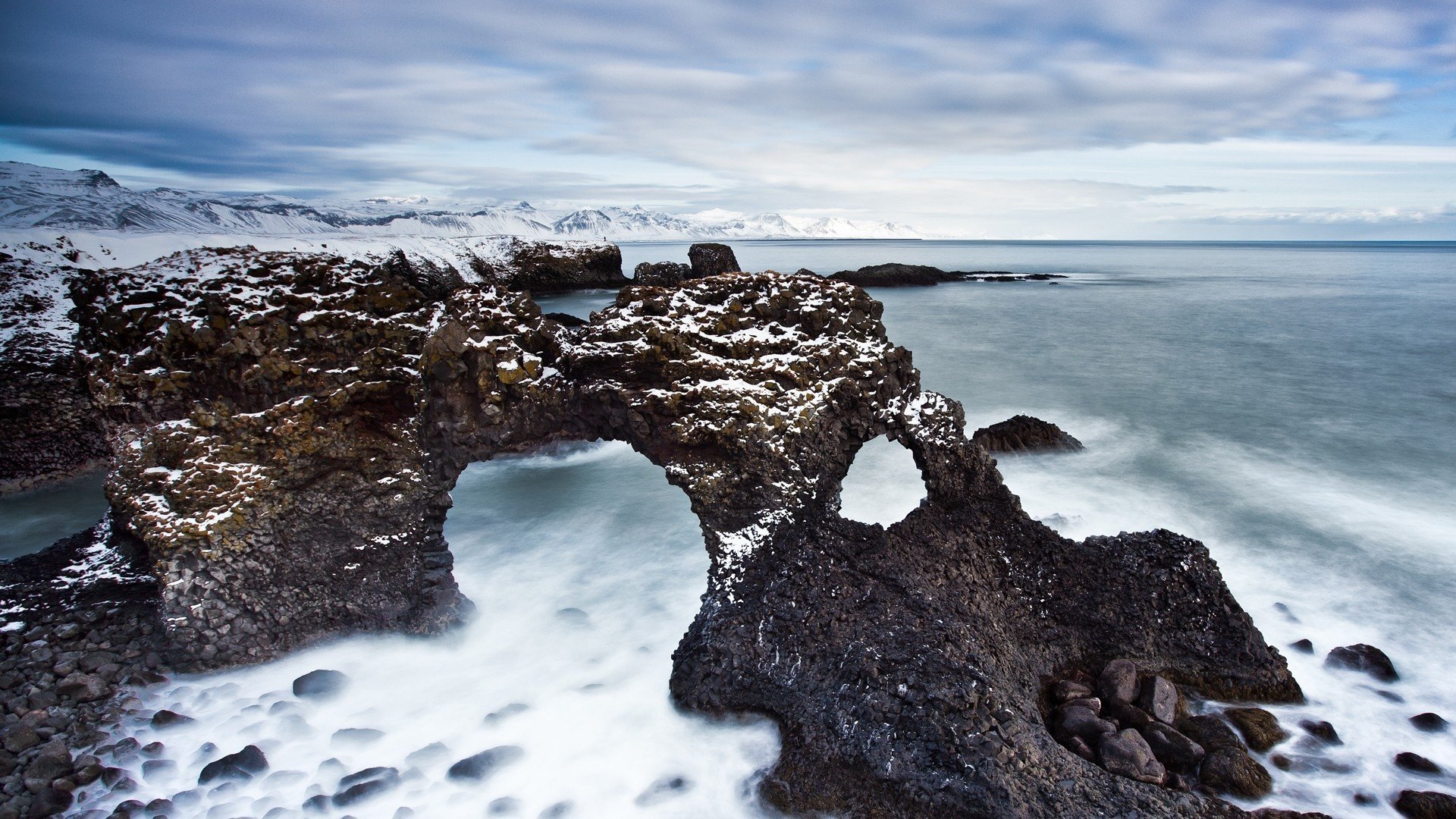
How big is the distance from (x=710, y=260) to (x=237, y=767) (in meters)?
25.0

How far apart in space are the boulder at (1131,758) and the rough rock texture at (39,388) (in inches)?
683

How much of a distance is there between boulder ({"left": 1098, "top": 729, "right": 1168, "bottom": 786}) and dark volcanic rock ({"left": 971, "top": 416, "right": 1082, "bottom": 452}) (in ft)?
32.5

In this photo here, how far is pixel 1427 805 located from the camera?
6836 millimetres

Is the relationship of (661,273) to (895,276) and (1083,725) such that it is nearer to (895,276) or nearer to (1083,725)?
(1083,725)

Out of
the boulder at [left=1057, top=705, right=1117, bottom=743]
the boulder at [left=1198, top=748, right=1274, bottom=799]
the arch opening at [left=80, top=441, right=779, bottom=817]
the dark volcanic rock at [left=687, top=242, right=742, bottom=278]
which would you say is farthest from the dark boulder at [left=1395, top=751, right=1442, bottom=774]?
the dark volcanic rock at [left=687, top=242, right=742, bottom=278]

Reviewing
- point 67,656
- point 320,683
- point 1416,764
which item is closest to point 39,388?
→ point 67,656

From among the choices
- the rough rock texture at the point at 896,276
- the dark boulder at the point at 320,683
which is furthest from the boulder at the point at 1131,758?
the rough rock texture at the point at 896,276

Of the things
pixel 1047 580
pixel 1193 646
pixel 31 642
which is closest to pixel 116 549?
pixel 31 642

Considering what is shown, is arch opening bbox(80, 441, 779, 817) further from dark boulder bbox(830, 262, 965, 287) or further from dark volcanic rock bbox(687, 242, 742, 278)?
dark boulder bbox(830, 262, 965, 287)

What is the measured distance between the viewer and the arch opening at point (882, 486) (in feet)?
47.3

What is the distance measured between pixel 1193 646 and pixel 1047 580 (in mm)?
1656

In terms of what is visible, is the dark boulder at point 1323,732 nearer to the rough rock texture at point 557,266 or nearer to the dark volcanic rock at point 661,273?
the dark volcanic rock at point 661,273

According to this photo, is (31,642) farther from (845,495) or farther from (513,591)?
(845,495)

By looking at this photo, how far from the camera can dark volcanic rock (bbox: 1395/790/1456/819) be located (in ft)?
22.3
